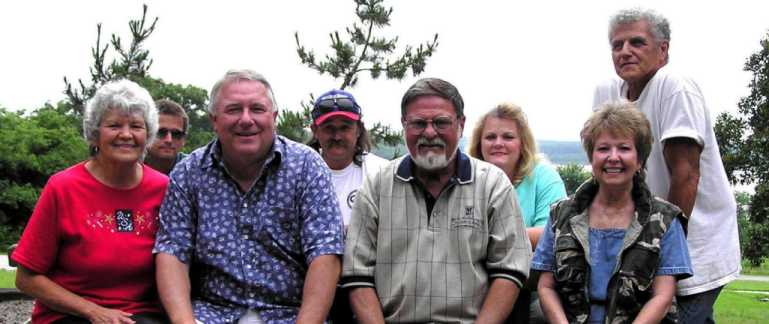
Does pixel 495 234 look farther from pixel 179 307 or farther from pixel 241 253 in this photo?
pixel 179 307

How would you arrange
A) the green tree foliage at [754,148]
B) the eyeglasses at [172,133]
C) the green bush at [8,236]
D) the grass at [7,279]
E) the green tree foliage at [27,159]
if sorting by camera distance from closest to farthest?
the eyeglasses at [172,133], the grass at [7,279], the green tree foliage at [754,148], the green bush at [8,236], the green tree foliage at [27,159]

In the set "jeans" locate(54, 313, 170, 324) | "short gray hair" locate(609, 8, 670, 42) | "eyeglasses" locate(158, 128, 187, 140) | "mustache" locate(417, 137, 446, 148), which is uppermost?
"short gray hair" locate(609, 8, 670, 42)

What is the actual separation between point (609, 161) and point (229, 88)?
1.80 m

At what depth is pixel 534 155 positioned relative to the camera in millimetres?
4680

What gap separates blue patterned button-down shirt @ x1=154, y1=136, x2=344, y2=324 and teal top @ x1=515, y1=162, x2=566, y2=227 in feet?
4.07

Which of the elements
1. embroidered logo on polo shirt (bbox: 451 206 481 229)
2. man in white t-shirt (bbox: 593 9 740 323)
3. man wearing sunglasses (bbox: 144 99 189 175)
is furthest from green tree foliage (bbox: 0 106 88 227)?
man in white t-shirt (bbox: 593 9 740 323)

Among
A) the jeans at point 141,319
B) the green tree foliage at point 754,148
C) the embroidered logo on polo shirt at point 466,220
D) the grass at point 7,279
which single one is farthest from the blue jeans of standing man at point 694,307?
the green tree foliage at point 754,148

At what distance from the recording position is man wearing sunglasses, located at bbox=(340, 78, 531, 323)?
3.63m

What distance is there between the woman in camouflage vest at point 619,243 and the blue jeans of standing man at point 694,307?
0.15 m

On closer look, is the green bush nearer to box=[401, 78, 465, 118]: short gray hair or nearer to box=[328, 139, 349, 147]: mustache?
box=[328, 139, 349, 147]: mustache

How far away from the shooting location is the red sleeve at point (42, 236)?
12.3 feet

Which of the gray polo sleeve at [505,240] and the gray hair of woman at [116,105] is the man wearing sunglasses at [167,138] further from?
the gray polo sleeve at [505,240]

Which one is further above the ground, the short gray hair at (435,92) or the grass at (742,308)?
the short gray hair at (435,92)

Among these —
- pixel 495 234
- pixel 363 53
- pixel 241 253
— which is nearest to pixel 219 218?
pixel 241 253
